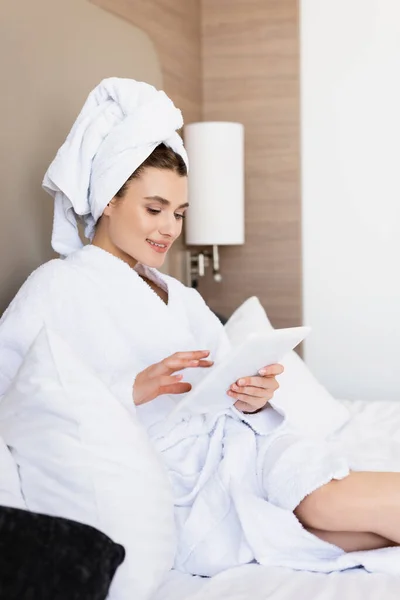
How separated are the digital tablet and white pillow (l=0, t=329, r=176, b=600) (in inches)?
6.5

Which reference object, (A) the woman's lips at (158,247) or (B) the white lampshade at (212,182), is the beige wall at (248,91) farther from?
(A) the woman's lips at (158,247)

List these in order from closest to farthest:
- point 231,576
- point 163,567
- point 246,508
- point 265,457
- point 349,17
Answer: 1. point 163,567
2. point 231,576
3. point 246,508
4. point 265,457
5. point 349,17

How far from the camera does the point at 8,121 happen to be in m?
2.23

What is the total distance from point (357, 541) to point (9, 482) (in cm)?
73

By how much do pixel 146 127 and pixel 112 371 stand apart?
63 cm

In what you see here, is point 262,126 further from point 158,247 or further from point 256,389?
point 256,389

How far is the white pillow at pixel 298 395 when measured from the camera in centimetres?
268

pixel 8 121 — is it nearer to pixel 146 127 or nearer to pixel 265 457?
pixel 146 127

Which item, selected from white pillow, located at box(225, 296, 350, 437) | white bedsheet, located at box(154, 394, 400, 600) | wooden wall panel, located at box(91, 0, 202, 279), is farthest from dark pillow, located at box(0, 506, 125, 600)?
wooden wall panel, located at box(91, 0, 202, 279)

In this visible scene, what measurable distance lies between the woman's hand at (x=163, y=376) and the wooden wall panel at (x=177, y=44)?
5.56 feet

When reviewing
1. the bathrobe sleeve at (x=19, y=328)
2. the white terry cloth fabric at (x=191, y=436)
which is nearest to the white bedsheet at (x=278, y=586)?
the white terry cloth fabric at (x=191, y=436)

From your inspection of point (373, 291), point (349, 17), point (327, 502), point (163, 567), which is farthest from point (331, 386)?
point (163, 567)

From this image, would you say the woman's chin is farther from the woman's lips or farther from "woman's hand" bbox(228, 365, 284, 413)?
"woman's hand" bbox(228, 365, 284, 413)

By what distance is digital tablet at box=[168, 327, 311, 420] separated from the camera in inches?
64.1
